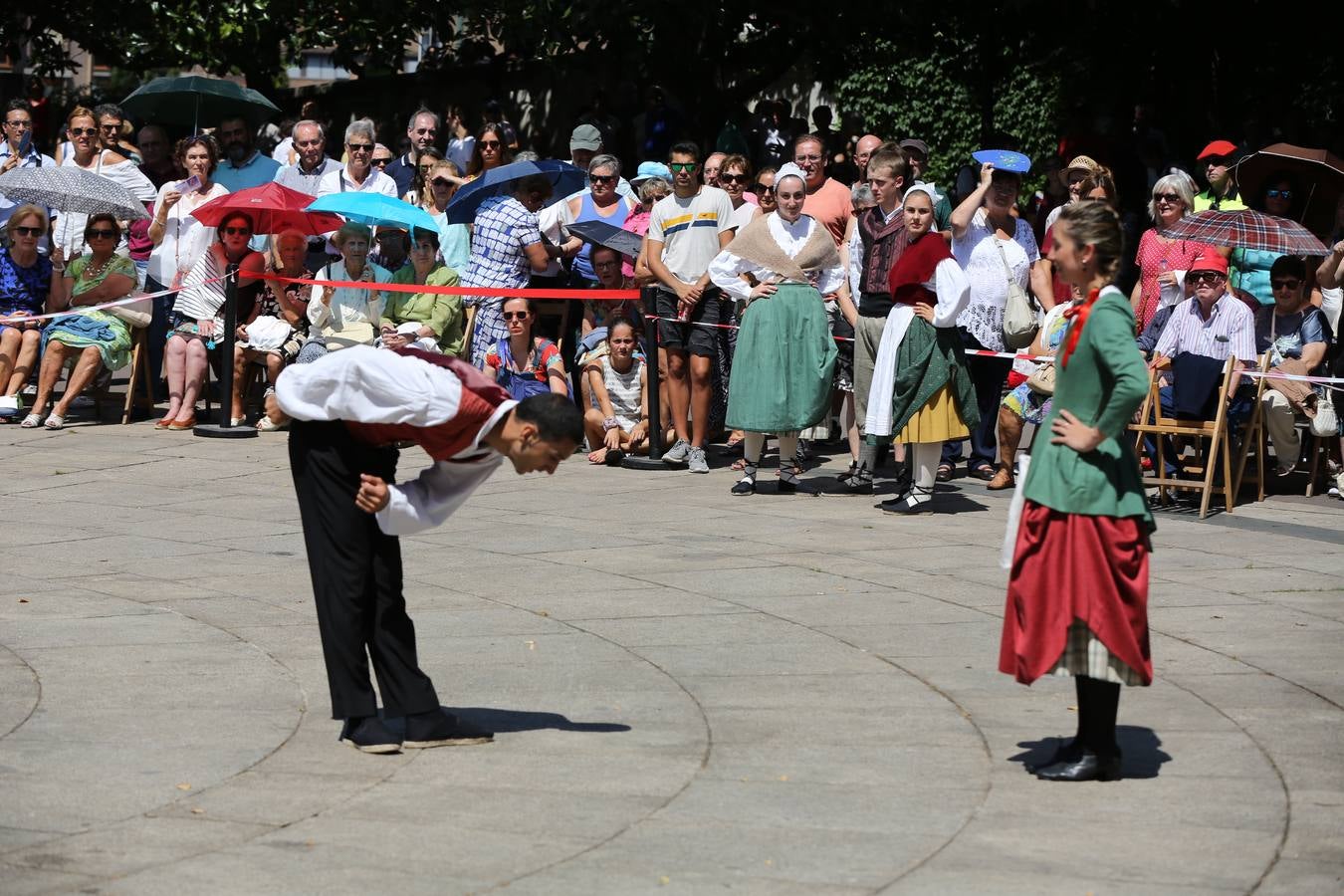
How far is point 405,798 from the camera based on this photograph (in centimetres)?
596

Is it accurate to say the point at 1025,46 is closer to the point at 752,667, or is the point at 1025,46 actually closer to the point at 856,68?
the point at 856,68

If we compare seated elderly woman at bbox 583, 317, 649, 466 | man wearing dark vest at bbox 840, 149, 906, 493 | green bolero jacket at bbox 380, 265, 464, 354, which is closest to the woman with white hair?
man wearing dark vest at bbox 840, 149, 906, 493

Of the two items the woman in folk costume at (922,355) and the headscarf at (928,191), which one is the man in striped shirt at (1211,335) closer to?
the woman in folk costume at (922,355)

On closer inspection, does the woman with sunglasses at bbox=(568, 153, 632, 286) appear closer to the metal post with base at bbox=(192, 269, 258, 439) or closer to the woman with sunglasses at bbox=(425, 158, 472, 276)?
the woman with sunglasses at bbox=(425, 158, 472, 276)

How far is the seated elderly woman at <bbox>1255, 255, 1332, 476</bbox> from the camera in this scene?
12062 millimetres

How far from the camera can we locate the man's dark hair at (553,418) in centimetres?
616

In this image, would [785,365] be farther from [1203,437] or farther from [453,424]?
[453,424]

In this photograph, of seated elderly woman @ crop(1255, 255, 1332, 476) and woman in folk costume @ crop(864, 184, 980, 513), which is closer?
woman in folk costume @ crop(864, 184, 980, 513)

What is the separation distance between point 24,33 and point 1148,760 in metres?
22.9

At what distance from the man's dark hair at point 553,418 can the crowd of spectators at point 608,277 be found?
5.56m

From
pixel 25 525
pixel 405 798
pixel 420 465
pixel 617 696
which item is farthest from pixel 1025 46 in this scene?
pixel 405 798

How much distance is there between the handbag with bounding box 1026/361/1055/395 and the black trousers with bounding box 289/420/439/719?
644 centimetres

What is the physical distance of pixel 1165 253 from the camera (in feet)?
41.7

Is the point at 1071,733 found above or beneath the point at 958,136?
beneath
